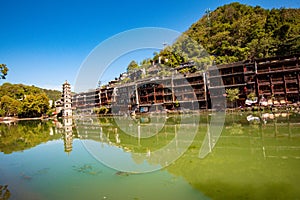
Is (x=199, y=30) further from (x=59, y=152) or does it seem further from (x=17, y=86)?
(x=17, y=86)

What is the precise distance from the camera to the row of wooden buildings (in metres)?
27.6

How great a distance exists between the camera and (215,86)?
3164cm

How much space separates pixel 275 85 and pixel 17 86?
71.8 m

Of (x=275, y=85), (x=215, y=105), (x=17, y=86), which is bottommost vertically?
(x=215, y=105)

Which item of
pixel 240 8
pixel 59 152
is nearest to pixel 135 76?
pixel 240 8

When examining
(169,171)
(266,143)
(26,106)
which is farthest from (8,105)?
(266,143)

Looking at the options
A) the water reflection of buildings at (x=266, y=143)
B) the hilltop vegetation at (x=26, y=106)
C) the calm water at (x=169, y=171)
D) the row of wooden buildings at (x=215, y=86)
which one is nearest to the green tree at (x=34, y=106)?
the hilltop vegetation at (x=26, y=106)

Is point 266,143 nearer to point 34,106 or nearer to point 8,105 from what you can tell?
point 34,106

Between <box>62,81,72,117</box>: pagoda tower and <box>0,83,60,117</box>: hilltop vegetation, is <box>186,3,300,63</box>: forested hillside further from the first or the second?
<box>0,83,60,117</box>: hilltop vegetation

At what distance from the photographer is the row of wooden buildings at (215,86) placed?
1085 inches

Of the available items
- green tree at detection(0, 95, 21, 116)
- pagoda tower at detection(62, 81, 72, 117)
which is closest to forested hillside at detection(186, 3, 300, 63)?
pagoda tower at detection(62, 81, 72, 117)

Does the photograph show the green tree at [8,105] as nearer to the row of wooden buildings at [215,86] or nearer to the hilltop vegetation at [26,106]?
the hilltop vegetation at [26,106]

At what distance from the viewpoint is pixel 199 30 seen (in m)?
45.8

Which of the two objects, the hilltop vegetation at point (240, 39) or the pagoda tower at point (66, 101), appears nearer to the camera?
the hilltop vegetation at point (240, 39)
